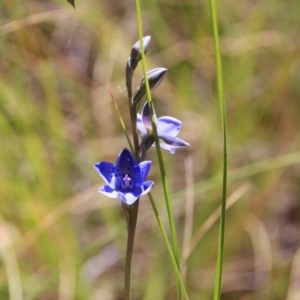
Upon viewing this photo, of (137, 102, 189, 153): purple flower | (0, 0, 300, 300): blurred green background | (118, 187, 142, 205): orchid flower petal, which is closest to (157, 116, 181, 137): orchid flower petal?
(137, 102, 189, 153): purple flower

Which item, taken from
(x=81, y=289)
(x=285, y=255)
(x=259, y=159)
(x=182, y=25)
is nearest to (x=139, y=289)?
(x=81, y=289)

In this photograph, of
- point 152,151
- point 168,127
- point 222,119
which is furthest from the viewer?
point 152,151

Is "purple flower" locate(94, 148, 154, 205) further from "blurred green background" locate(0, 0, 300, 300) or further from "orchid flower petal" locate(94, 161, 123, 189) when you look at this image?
"blurred green background" locate(0, 0, 300, 300)

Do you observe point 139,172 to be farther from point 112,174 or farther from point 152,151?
point 152,151

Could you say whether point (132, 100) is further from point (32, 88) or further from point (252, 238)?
point (32, 88)

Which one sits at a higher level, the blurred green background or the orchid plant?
the blurred green background

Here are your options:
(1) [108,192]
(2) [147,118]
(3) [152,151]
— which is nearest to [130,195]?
(1) [108,192]

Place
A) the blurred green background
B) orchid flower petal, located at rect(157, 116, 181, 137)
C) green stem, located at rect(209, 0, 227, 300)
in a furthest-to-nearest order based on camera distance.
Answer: the blurred green background → orchid flower petal, located at rect(157, 116, 181, 137) → green stem, located at rect(209, 0, 227, 300)
